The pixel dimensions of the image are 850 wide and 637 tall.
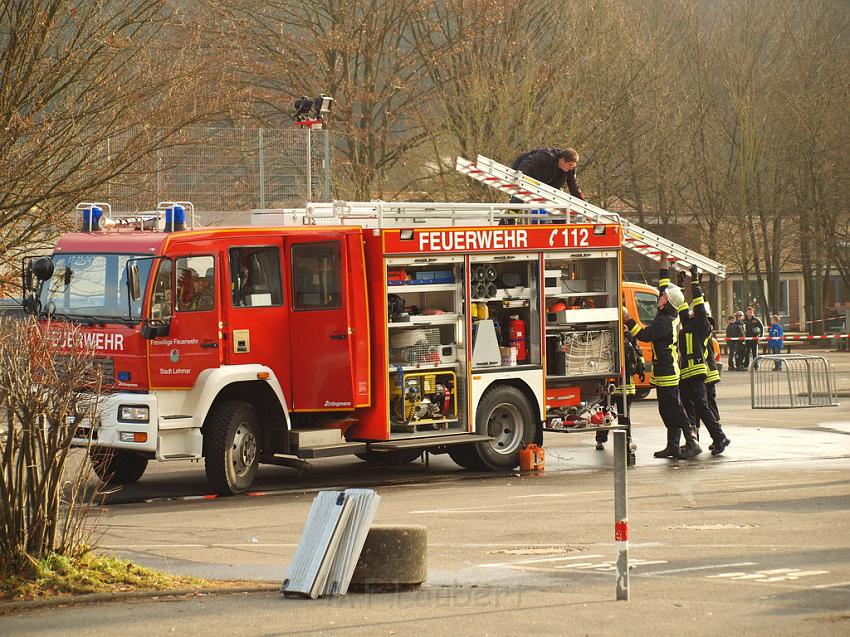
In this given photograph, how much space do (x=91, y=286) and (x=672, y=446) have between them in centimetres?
718

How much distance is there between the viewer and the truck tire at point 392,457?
55.9ft

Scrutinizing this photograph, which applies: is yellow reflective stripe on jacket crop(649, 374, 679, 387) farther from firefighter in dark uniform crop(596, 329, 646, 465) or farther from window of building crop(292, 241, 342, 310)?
window of building crop(292, 241, 342, 310)

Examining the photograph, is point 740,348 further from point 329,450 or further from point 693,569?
point 693,569

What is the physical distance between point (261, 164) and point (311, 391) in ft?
40.4

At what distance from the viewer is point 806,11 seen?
1975 inches

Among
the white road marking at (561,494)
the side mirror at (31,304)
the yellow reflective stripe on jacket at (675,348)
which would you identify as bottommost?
the white road marking at (561,494)

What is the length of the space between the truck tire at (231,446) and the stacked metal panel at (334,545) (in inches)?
202

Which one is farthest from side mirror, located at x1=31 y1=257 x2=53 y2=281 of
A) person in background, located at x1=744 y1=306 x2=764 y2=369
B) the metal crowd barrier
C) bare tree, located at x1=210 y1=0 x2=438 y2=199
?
person in background, located at x1=744 y1=306 x2=764 y2=369

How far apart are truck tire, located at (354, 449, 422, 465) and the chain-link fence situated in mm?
5470

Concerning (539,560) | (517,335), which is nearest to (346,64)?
(517,335)

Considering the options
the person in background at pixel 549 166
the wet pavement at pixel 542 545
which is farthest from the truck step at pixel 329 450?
the person in background at pixel 549 166

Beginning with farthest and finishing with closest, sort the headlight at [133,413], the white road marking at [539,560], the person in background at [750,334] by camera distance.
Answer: the person in background at [750,334], the headlight at [133,413], the white road marking at [539,560]

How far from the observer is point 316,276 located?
49.0 feet

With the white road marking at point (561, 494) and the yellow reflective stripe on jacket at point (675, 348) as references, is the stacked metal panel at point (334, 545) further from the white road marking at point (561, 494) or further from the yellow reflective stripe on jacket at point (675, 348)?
the yellow reflective stripe on jacket at point (675, 348)
